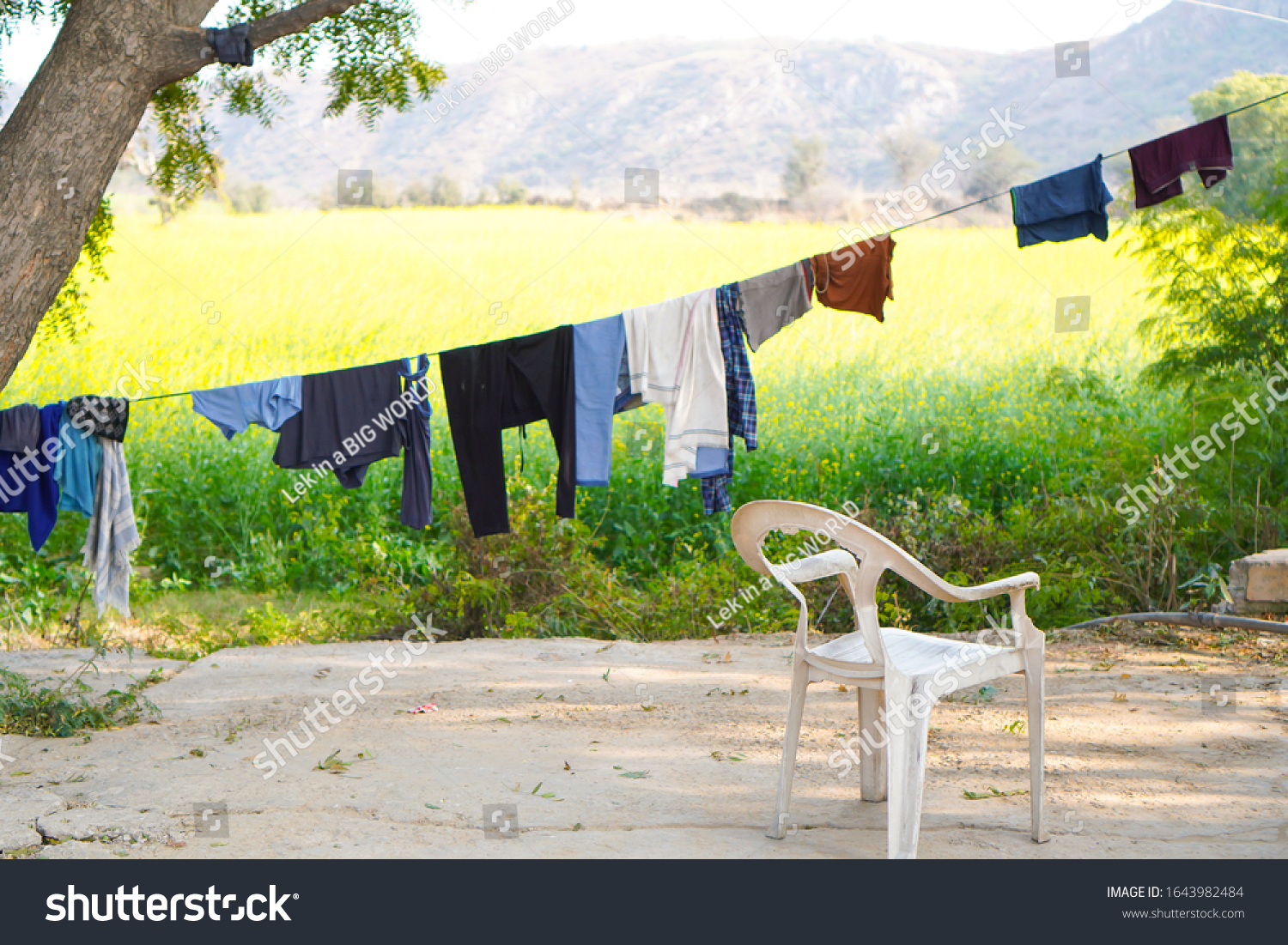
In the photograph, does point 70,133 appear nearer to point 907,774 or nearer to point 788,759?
point 788,759

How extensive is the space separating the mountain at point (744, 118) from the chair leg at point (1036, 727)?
43.5 feet

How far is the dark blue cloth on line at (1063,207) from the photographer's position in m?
3.86

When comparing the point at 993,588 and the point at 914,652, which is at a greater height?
the point at 993,588

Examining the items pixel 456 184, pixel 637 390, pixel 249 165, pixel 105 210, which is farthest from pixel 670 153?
pixel 637 390

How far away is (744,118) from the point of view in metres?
19.4

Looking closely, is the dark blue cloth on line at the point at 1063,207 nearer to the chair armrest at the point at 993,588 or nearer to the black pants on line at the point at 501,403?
the chair armrest at the point at 993,588

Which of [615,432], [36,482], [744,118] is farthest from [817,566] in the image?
[744,118]

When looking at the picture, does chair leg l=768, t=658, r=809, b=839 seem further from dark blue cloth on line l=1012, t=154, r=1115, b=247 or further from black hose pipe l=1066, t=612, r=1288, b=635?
black hose pipe l=1066, t=612, r=1288, b=635

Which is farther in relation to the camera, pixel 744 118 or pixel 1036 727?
pixel 744 118

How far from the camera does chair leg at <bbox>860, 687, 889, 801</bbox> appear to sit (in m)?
3.16

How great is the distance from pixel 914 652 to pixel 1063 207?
207 cm

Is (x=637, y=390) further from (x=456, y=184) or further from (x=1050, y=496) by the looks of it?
(x=456, y=184)

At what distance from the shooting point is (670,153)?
1703 cm

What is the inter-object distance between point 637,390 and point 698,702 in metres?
1.44
